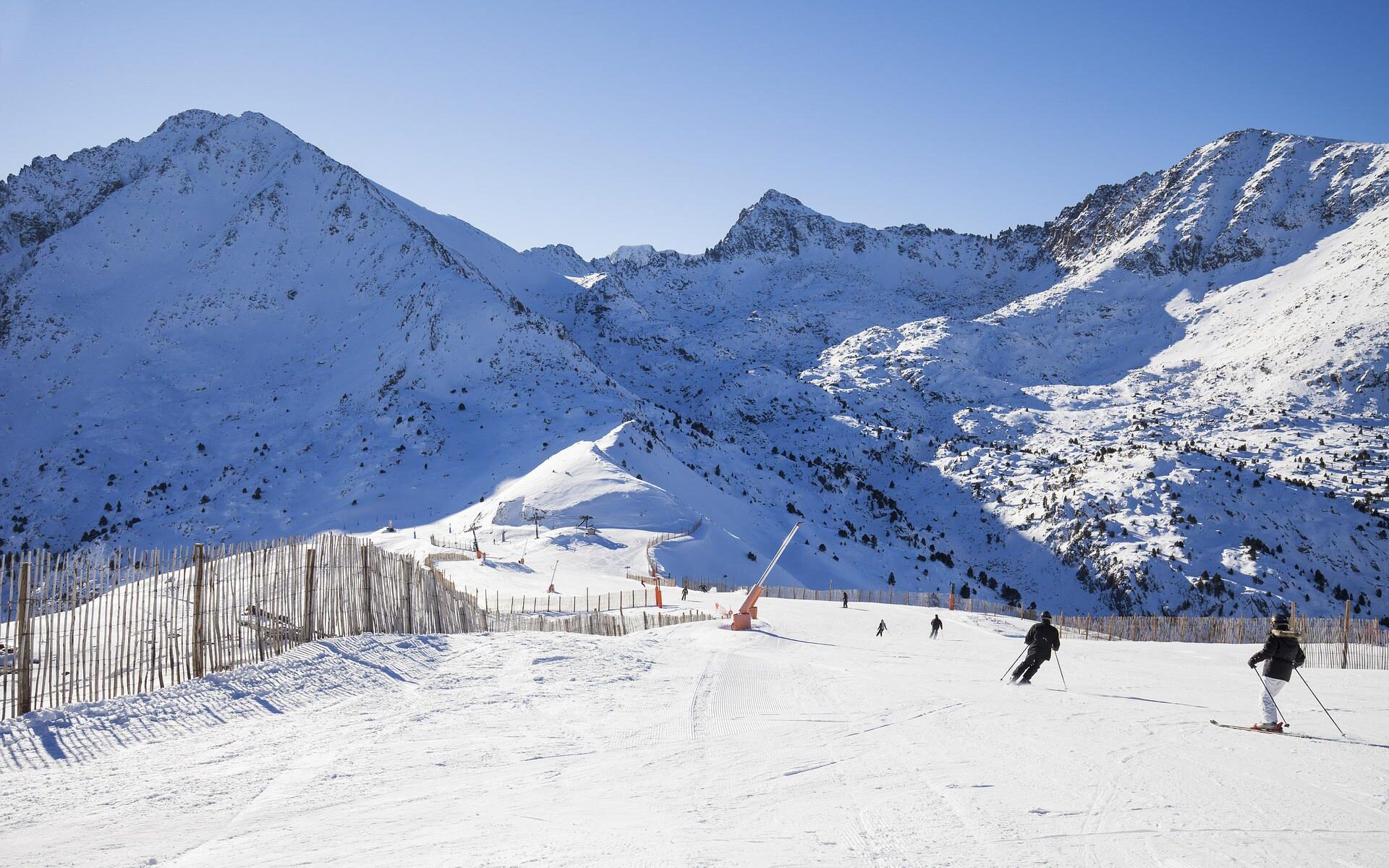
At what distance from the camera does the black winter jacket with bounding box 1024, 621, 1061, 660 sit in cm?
1490

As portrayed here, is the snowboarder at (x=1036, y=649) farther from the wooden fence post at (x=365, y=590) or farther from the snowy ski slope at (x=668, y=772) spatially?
the wooden fence post at (x=365, y=590)

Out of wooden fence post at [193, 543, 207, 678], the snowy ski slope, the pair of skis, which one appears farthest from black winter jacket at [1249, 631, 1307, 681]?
wooden fence post at [193, 543, 207, 678]

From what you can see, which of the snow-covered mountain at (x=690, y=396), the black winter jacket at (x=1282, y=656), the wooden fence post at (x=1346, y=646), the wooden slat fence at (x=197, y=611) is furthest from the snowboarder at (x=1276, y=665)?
the snow-covered mountain at (x=690, y=396)

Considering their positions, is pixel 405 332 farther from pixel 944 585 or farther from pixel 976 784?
pixel 976 784

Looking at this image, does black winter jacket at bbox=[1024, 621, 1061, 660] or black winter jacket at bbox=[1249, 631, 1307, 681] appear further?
black winter jacket at bbox=[1024, 621, 1061, 660]

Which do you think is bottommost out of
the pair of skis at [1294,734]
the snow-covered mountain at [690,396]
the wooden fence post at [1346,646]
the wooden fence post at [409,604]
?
the wooden fence post at [1346,646]

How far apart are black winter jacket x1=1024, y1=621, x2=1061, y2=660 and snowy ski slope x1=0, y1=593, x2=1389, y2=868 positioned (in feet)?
2.99

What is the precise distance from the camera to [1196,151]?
574 ft

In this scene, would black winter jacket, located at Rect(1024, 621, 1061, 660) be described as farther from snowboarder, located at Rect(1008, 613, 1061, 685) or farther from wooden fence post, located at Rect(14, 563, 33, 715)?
wooden fence post, located at Rect(14, 563, 33, 715)

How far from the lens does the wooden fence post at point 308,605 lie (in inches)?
613

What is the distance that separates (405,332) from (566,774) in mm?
89007

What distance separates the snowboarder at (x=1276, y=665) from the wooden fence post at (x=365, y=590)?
1592cm

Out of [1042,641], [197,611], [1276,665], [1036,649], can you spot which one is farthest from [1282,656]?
[197,611]

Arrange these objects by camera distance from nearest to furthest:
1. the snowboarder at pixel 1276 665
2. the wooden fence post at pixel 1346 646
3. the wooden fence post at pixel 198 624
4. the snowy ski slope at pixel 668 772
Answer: the snowy ski slope at pixel 668 772 < the snowboarder at pixel 1276 665 < the wooden fence post at pixel 198 624 < the wooden fence post at pixel 1346 646
